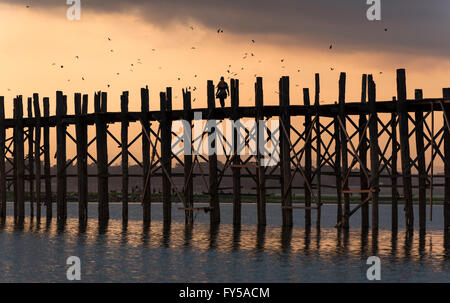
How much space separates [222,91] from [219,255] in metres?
9.50

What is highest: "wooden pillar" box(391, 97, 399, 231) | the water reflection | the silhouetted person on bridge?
the silhouetted person on bridge

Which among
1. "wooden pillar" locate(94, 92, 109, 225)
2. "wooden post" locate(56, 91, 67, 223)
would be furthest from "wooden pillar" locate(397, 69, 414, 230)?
"wooden post" locate(56, 91, 67, 223)

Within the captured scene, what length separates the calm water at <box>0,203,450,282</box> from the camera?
2258 centimetres

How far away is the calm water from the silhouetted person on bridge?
5.15 metres

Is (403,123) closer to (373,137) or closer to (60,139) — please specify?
(373,137)

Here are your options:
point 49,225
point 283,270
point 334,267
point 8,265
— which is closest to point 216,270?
point 283,270

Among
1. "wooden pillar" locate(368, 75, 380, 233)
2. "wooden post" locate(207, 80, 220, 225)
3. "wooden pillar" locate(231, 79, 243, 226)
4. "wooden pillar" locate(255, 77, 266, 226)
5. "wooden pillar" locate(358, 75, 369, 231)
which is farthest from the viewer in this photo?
"wooden post" locate(207, 80, 220, 225)

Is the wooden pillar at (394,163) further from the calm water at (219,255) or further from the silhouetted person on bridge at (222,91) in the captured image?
the silhouetted person on bridge at (222,91)

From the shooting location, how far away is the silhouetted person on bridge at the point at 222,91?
3447 cm

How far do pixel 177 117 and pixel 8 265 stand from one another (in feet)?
40.0

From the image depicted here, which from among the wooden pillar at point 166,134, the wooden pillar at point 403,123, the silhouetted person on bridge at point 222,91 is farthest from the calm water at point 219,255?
the silhouetted person on bridge at point 222,91

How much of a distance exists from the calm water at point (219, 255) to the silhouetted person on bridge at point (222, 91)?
Answer: 203 inches

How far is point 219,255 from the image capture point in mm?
26688

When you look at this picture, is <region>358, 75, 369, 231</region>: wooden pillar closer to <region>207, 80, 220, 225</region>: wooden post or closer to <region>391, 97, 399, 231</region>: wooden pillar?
<region>391, 97, 399, 231</region>: wooden pillar
